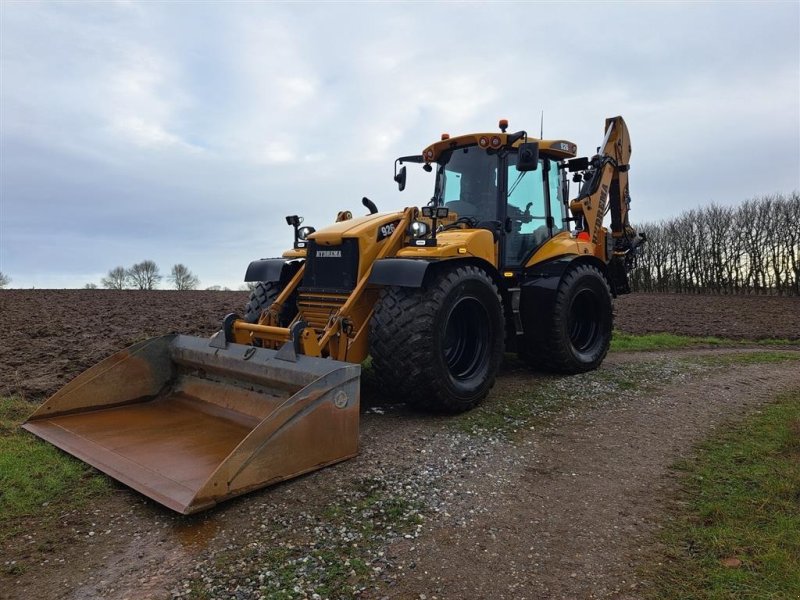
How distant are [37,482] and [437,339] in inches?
125

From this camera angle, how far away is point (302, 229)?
6.61 metres

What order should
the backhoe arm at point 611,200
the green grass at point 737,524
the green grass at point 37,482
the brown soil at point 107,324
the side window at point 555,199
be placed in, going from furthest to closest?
the backhoe arm at point 611,200
the side window at point 555,199
the brown soil at point 107,324
the green grass at point 37,482
the green grass at point 737,524

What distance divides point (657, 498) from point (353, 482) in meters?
2.08

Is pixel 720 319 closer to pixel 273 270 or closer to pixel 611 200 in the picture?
pixel 611 200

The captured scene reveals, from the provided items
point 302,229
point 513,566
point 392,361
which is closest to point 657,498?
point 513,566

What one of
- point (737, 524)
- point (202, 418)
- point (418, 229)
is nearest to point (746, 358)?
point (418, 229)

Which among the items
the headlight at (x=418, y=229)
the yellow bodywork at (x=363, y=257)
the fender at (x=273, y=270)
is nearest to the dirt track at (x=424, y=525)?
the yellow bodywork at (x=363, y=257)

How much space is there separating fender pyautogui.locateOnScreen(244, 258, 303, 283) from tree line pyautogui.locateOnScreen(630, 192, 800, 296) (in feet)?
93.7

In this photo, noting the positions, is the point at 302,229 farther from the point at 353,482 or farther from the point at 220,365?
the point at 353,482

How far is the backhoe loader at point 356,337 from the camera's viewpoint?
4.01 meters

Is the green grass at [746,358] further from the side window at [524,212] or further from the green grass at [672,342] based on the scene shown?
the side window at [524,212]

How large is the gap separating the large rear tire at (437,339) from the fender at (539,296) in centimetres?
108

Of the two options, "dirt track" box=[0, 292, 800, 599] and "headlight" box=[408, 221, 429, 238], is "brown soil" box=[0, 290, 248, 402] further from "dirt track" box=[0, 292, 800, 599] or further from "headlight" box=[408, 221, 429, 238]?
"headlight" box=[408, 221, 429, 238]

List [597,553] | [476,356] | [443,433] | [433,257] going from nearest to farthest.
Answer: [597,553] → [443,433] → [433,257] → [476,356]
